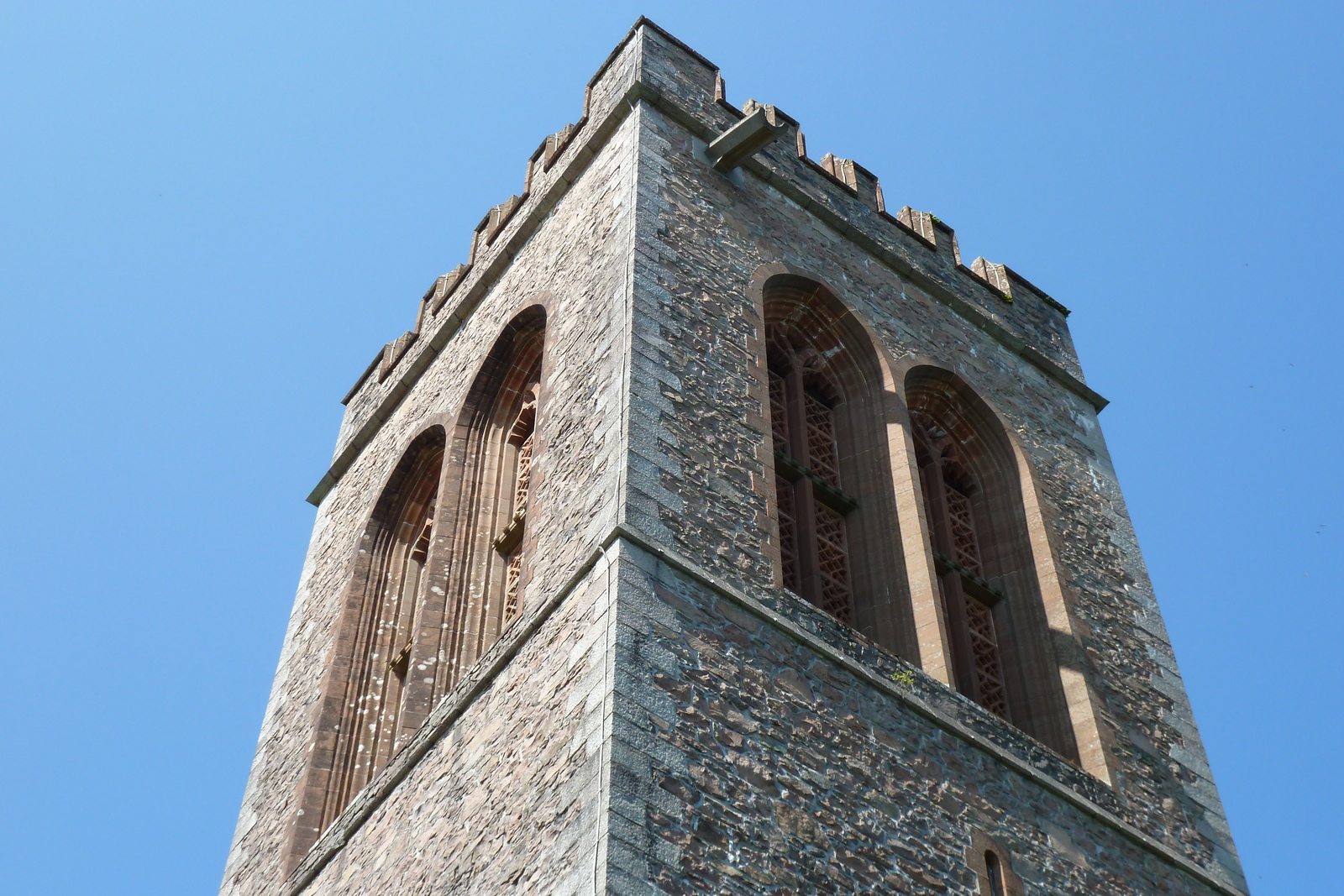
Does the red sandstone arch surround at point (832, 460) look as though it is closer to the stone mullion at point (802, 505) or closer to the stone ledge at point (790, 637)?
the stone mullion at point (802, 505)

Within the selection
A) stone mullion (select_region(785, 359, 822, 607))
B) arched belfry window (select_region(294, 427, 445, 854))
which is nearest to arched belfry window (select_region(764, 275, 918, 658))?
stone mullion (select_region(785, 359, 822, 607))

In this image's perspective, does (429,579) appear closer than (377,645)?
Yes

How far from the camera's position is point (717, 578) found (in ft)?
36.9

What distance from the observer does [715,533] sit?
11.7 metres

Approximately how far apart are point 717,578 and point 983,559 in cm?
438

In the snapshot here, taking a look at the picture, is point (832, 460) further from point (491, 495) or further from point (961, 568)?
point (491, 495)

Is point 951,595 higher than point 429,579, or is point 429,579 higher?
point 429,579

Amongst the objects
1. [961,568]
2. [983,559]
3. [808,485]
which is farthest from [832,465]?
[983,559]

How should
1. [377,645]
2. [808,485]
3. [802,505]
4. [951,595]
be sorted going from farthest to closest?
Result: [377,645] < [951,595] < [808,485] < [802,505]

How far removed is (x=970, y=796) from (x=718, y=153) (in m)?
6.51

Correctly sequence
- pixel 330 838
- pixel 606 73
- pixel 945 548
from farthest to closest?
pixel 606 73, pixel 945 548, pixel 330 838

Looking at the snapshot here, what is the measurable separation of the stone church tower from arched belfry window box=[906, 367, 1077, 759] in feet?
0.11

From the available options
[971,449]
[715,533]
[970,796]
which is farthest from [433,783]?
[971,449]

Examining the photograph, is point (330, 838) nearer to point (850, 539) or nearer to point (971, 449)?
point (850, 539)
